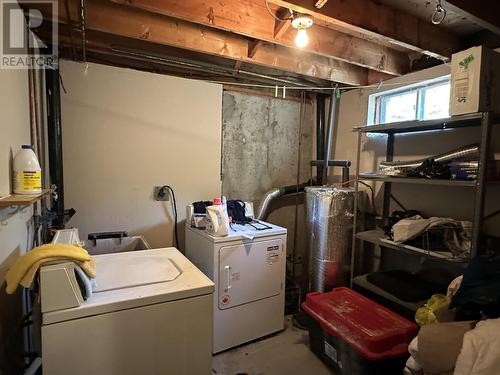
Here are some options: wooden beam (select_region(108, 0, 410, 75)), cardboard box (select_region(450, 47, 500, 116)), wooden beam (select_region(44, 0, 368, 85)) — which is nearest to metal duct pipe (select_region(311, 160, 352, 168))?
wooden beam (select_region(44, 0, 368, 85))

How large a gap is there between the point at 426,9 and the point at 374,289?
199cm

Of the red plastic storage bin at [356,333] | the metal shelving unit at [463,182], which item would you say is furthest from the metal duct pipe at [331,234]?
the red plastic storage bin at [356,333]

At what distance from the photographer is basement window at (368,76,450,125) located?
2.37 metres

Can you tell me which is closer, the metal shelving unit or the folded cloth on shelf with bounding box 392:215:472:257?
the metal shelving unit

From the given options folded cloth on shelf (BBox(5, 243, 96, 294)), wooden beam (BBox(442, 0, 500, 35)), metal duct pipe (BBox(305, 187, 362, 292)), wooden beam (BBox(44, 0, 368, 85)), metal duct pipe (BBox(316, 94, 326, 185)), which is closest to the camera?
folded cloth on shelf (BBox(5, 243, 96, 294))

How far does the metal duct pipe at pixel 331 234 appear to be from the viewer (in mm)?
2533

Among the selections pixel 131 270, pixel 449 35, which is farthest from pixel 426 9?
pixel 131 270

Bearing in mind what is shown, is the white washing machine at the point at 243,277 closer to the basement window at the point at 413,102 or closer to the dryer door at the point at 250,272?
the dryer door at the point at 250,272

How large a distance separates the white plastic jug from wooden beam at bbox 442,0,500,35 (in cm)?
181

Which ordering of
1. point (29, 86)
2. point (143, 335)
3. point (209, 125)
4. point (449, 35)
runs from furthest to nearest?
1. point (209, 125)
2. point (449, 35)
3. point (29, 86)
4. point (143, 335)

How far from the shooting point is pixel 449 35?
221 centimetres

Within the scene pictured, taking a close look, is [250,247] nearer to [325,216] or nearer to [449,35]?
[325,216]

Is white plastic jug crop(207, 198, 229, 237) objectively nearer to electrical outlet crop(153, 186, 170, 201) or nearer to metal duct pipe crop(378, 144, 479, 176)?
electrical outlet crop(153, 186, 170, 201)

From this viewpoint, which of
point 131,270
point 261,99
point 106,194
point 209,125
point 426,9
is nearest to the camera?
point 131,270
